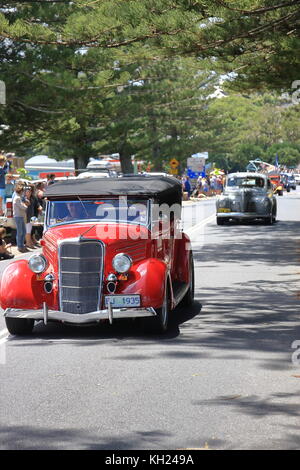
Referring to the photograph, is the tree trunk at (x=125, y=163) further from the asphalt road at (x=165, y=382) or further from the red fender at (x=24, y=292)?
the red fender at (x=24, y=292)

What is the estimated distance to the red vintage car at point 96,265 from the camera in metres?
10.7

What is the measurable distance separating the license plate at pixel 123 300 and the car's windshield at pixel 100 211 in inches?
51.9

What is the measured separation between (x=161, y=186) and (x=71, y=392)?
4753mm

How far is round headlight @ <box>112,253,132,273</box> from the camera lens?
1071 cm

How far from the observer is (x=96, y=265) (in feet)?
35.5

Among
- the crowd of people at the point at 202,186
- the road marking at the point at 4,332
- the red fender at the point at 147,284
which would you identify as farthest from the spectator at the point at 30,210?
the crowd of people at the point at 202,186

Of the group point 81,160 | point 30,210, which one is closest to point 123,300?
point 30,210

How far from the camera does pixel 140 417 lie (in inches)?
281

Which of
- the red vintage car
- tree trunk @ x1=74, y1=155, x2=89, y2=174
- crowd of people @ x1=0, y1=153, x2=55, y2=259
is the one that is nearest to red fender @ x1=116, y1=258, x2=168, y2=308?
the red vintage car

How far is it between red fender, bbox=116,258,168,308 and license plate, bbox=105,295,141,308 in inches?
2.6

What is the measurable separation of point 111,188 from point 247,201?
21.4 meters

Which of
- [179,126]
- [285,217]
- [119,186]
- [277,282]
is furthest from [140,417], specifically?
[179,126]

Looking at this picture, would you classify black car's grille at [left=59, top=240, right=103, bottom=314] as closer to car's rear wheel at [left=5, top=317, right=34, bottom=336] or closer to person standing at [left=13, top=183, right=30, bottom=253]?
car's rear wheel at [left=5, top=317, right=34, bottom=336]

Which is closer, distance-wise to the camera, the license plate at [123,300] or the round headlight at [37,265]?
the license plate at [123,300]
